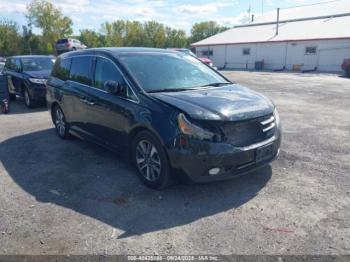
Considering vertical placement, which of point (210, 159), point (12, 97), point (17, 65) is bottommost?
point (12, 97)

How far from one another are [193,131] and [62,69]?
410 centimetres

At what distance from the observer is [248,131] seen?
3912 mm

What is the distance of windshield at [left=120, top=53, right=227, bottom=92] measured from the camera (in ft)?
14.9

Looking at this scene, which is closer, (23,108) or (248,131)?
(248,131)

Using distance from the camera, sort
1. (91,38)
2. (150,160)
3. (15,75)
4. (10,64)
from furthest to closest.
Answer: (91,38), (10,64), (15,75), (150,160)

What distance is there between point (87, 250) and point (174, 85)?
2.55 metres

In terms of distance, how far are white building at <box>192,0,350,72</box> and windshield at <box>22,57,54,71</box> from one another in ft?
79.8

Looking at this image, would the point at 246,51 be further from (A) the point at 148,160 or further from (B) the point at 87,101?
(A) the point at 148,160

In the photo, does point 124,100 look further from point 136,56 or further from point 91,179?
point 91,179

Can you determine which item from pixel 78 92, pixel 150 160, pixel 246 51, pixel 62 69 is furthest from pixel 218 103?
pixel 246 51

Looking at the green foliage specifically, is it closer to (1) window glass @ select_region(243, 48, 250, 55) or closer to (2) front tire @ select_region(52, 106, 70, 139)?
(1) window glass @ select_region(243, 48, 250, 55)

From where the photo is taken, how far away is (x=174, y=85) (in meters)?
4.59

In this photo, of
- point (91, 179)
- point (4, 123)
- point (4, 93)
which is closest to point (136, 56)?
point (91, 179)

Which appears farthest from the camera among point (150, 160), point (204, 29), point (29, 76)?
point (204, 29)
